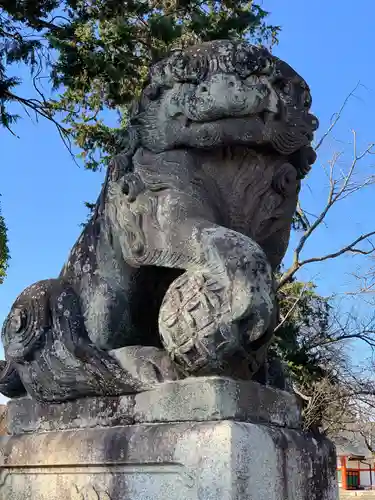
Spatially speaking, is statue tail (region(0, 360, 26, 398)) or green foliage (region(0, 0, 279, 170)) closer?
statue tail (region(0, 360, 26, 398))

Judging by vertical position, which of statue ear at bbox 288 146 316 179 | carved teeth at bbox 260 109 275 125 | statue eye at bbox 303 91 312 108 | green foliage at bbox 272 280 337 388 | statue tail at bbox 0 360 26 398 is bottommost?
statue tail at bbox 0 360 26 398

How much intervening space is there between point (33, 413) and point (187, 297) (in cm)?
85

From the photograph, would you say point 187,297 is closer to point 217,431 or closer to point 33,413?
point 217,431

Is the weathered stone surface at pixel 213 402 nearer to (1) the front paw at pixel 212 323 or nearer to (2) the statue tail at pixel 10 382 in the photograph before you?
(1) the front paw at pixel 212 323

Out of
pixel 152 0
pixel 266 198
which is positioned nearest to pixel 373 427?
pixel 152 0

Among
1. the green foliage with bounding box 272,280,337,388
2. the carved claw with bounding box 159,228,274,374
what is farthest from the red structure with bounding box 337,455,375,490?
the carved claw with bounding box 159,228,274,374

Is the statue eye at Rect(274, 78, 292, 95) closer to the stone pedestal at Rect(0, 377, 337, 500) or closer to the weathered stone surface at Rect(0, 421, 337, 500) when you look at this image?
the stone pedestal at Rect(0, 377, 337, 500)

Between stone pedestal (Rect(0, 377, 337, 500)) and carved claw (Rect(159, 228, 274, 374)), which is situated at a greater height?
carved claw (Rect(159, 228, 274, 374))

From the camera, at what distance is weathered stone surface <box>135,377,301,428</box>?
1696 mm

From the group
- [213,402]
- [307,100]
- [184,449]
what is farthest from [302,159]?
[184,449]

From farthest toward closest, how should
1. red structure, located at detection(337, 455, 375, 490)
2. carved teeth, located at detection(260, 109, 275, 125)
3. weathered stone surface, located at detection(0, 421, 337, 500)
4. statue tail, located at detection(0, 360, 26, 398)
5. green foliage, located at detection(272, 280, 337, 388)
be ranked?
red structure, located at detection(337, 455, 375, 490) → green foliage, located at detection(272, 280, 337, 388) → statue tail, located at detection(0, 360, 26, 398) → carved teeth, located at detection(260, 109, 275, 125) → weathered stone surface, located at detection(0, 421, 337, 500)

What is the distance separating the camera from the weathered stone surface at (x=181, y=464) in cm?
162

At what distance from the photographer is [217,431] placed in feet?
5.38

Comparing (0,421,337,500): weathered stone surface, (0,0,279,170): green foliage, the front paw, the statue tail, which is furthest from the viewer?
(0,0,279,170): green foliage
